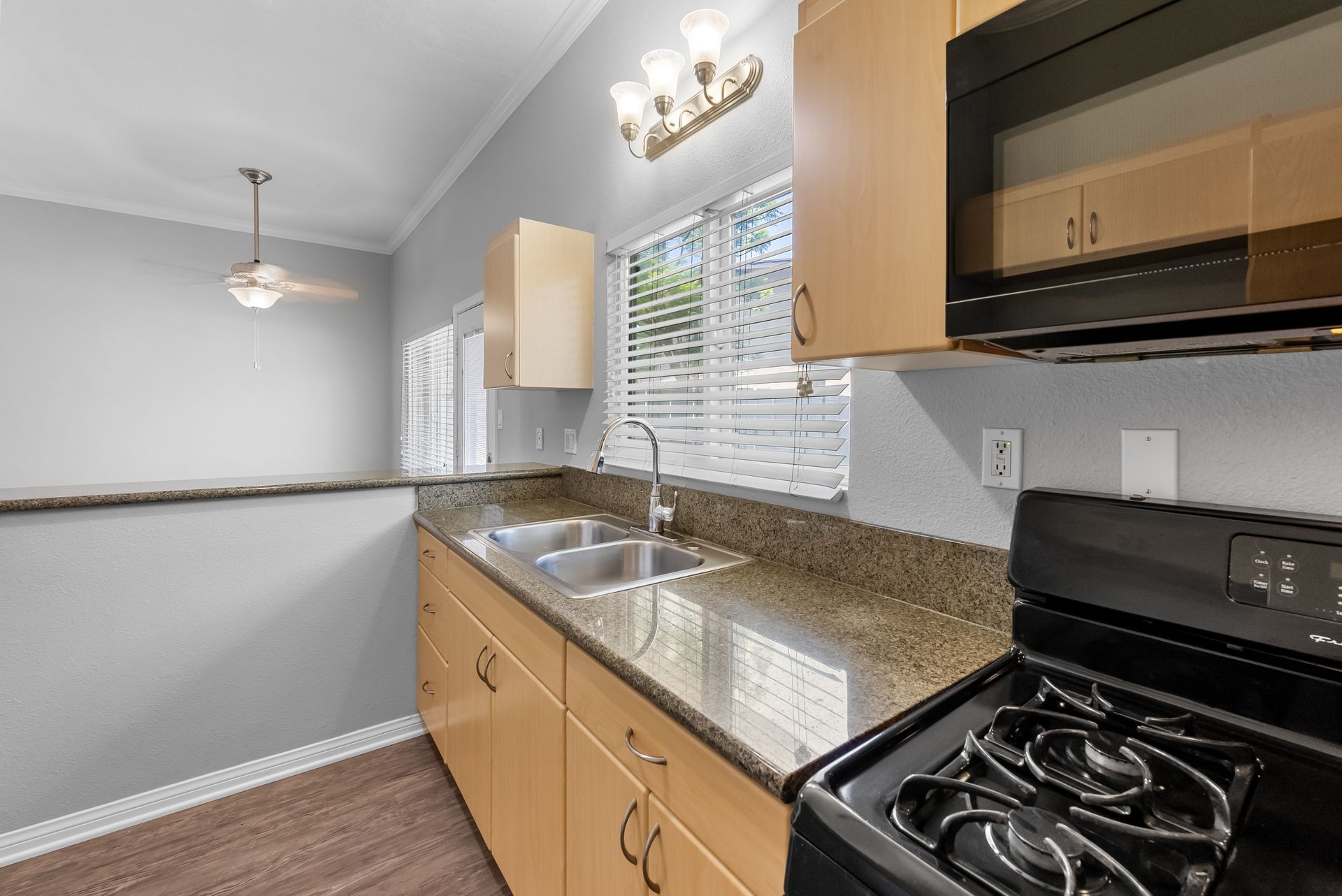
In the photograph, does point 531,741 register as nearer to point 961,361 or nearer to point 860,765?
point 860,765

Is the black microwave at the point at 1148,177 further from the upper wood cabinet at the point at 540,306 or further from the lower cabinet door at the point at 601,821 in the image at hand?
the upper wood cabinet at the point at 540,306

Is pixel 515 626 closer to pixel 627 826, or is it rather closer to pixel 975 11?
pixel 627 826

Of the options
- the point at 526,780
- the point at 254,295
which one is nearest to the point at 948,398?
the point at 526,780

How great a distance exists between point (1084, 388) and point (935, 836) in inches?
29.3

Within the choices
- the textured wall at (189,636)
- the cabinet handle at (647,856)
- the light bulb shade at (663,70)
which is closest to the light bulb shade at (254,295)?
the textured wall at (189,636)

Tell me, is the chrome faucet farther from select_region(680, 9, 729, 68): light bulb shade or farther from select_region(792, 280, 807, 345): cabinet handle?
select_region(680, 9, 729, 68): light bulb shade

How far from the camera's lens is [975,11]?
0.78 m

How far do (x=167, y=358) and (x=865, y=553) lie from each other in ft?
17.3

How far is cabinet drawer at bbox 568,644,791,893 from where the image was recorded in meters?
0.70

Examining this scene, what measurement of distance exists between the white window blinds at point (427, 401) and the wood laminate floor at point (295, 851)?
2176 millimetres

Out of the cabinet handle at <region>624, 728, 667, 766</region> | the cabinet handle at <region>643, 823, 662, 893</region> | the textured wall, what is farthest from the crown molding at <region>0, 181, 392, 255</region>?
the cabinet handle at <region>643, 823, 662, 893</region>

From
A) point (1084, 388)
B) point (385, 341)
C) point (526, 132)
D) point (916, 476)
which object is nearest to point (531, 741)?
point (916, 476)

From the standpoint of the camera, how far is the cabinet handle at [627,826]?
92 cm

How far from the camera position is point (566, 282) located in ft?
7.69
